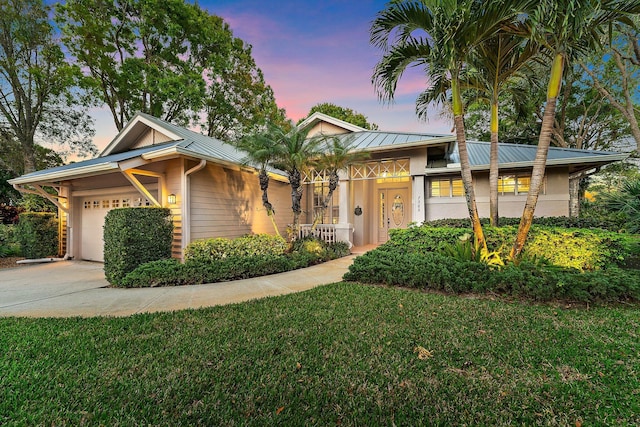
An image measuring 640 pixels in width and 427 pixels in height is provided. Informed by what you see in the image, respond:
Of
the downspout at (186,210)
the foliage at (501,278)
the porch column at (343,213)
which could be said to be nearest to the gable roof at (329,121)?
the porch column at (343,213)

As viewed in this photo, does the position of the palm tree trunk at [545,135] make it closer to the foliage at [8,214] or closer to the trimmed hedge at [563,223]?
the trimmed hedge at [563,223]

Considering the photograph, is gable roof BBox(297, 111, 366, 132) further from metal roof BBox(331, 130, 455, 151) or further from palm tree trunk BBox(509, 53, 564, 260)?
palm tree trunk BBox(509, 53, 564, 260)

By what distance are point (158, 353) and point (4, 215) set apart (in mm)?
16878

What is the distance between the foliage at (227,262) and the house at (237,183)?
1.08m

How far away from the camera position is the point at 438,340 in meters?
2.92

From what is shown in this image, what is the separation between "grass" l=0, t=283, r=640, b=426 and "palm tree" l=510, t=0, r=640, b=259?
2431 mm

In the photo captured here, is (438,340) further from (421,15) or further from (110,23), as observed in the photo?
(110,23)

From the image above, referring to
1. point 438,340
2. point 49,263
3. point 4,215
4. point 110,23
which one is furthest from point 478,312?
point 110,23

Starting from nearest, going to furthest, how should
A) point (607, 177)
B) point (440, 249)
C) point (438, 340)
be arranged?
1. point (438, 340)
2. point (440, 249)
3. point (607, 177)

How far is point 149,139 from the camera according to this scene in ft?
31.4

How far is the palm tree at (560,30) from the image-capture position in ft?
13.2

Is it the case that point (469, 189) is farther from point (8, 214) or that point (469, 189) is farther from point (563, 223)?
point (8, 214)

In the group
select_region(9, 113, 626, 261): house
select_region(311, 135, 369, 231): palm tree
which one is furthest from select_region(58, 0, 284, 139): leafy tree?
select_region(311, 135, 369, 231): palm tree

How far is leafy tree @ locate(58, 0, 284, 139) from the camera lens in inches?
544
